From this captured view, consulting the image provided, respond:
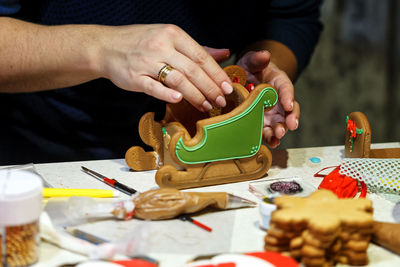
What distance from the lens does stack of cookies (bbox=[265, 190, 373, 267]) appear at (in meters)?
0.76

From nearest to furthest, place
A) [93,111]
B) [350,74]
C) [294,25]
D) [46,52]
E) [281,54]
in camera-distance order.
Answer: [46,52] → [93,111] → [281,54] → [294,25] → [350,74]

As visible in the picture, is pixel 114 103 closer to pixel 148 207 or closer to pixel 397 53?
pixel 148 207

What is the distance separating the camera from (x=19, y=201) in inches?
28.6

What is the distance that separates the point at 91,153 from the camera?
1.54 meters

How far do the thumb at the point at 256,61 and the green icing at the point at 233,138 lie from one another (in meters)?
0.20

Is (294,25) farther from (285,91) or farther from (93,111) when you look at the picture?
(93,111)

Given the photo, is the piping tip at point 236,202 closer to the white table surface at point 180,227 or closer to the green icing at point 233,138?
the white table surface at point 180,227

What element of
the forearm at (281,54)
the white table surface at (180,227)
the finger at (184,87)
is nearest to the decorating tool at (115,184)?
the white table surface at (180,227)

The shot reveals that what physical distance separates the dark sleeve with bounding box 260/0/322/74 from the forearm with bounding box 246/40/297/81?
0.04 metres

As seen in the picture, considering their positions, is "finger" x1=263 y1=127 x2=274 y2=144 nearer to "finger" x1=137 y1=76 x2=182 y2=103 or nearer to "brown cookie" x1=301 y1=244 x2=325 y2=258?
"finger" x1=137 y1=76 x2=182 y2=103

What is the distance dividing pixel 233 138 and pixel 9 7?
2.20 feet

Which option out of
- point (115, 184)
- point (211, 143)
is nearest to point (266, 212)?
point (211, 143)

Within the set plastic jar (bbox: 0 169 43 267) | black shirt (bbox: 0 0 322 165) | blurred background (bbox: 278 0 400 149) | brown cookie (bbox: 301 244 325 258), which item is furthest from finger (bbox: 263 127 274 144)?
blurred background (bbox: 278 0 400 149)

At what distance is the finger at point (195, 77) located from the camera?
1.09 meters
